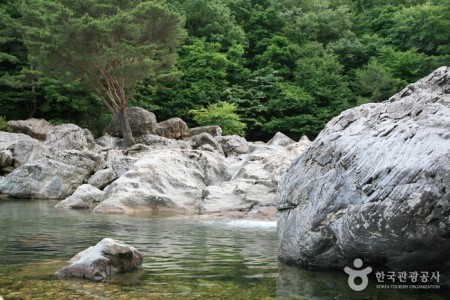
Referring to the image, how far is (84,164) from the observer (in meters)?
19.5

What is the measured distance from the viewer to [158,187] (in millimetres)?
14891

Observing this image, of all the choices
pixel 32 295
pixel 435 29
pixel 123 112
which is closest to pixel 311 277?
pixel 32 295

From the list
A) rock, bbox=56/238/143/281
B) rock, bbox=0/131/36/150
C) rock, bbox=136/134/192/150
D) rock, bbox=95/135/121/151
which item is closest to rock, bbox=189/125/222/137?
rock, bbox=136/134/192/150

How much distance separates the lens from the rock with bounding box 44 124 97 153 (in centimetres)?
2405

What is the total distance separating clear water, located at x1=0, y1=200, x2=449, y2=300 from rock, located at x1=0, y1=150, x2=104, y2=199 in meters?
5.83

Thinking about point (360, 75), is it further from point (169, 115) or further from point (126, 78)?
point (126, 78)

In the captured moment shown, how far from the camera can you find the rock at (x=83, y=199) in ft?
50.2

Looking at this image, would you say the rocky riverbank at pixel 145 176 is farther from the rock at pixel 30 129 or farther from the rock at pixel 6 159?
the rock at pixel 30 129

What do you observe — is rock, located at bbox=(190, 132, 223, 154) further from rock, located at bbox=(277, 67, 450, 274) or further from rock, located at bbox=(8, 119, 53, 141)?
rock, located at bbox=(277, 67, 450, 274)

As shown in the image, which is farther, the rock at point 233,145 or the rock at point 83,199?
the rock at point 233,145

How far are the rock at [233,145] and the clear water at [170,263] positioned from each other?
15.0 m

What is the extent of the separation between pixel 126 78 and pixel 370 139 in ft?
71.2

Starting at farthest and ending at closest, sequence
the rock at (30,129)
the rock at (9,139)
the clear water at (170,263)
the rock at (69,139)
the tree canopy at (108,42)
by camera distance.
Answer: the rock at (30,129) < the tree canopy at (108,42) < the rock at (69,139) < the rock at (9,139) < the clear water at (170,263)

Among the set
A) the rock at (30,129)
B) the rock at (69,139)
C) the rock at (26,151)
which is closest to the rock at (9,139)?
the rock at (26,151)
